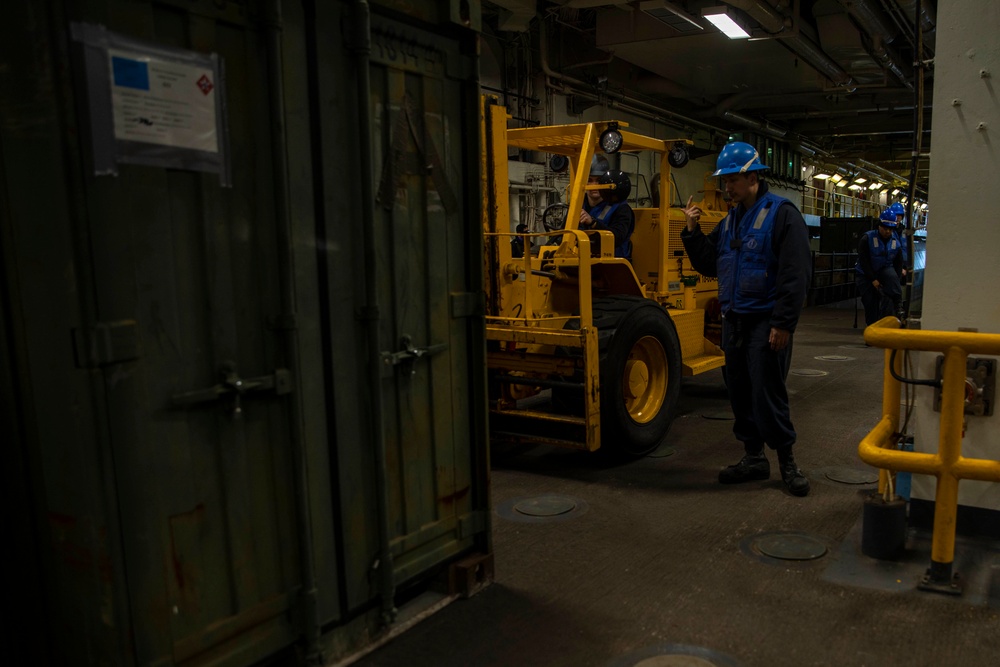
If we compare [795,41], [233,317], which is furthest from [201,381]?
[795,41]

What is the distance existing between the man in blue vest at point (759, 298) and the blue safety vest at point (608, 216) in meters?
1.34

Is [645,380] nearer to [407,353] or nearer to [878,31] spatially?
[407,353]

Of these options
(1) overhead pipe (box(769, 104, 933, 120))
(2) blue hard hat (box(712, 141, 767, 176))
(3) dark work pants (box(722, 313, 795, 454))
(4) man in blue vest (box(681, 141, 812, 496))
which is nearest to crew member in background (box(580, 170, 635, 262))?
(4) man in blue vest (box(681, 141, 812, 496))

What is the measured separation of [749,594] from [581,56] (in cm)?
897

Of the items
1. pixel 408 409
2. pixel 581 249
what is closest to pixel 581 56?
pixel 581 249

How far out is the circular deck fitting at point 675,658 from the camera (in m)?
2.62

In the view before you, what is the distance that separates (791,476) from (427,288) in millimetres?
2771

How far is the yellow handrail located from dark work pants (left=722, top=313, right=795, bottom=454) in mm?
1211

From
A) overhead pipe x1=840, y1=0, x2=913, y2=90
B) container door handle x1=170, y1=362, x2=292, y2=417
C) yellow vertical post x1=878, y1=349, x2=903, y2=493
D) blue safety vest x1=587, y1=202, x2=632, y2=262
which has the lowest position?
yellow vertical post x1=878, y1=349, x2=903, y2=493

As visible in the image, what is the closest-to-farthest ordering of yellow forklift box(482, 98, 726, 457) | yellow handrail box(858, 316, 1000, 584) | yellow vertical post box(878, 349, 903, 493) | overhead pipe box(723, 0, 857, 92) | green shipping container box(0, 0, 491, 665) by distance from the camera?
green shipping container box(0, 0, 491, 665) → yellow handrail box(858, 316, 1000, 584) → yellow vertical post box(878, 349, 903, 493) → yellow forklift box(482, 98, 726, 457) → overhead pipe box(723, 0, 857, 92)

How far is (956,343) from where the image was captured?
2.84 metres

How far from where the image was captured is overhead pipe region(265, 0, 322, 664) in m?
2.21

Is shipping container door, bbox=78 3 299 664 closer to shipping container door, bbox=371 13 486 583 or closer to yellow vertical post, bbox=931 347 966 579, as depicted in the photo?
shipping container door, bbox=371 13 486 583

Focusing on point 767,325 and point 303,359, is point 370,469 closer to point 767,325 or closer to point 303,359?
point 303,359
